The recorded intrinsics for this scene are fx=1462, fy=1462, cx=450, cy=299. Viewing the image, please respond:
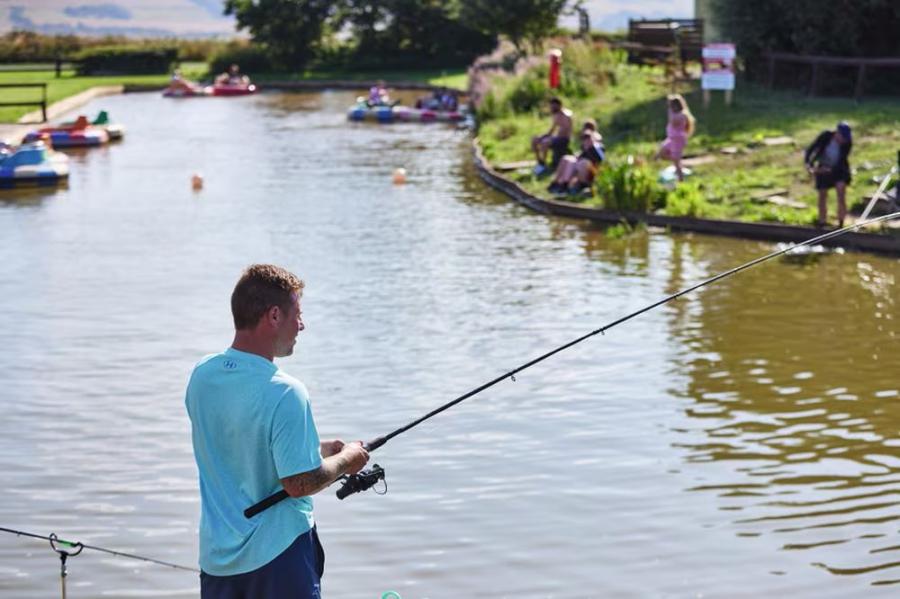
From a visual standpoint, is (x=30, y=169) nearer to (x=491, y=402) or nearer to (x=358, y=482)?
Answer: (x=491, y=402)

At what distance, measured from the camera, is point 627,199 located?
22.8 m

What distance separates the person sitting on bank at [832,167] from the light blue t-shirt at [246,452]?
16072 mm

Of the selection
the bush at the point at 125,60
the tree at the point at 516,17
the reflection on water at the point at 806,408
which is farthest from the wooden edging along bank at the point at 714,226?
the bush at the point at 125,60

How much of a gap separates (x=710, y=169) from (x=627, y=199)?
3266 millimetres

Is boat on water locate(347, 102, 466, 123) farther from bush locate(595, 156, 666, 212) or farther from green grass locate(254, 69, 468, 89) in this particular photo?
bush locate(595, 156, 666, 212)

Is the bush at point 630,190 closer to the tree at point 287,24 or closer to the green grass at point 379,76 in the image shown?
the green grass at point 379,76

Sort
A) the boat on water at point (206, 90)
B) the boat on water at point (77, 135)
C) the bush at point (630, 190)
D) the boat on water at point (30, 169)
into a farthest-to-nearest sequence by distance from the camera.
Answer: the boat on water at point (206, 90) → the boat on water at point (77, 135) → the boat on water at point (30, 169) → the bush at point (630, 190)

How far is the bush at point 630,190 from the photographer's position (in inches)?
894

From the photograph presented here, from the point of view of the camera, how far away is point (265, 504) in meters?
5.25

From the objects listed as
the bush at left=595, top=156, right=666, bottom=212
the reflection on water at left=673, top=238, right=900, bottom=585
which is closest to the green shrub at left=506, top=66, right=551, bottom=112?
the bush at left=595, top=156, right=666, bottom=212

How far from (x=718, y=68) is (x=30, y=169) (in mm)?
14420

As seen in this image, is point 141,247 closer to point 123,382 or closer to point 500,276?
point 500,276

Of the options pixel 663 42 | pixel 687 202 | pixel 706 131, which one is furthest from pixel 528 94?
pixel 687 202

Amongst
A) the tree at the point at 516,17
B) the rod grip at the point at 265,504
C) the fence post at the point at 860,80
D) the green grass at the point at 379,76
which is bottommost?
the rod grip at the point at 265,504
